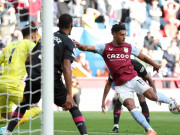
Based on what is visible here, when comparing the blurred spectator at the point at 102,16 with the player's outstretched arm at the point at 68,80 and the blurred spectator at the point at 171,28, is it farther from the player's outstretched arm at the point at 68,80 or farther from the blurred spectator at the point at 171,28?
the player's outstretched arm at the point at 68,80

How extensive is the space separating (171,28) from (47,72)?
1427 centimetres

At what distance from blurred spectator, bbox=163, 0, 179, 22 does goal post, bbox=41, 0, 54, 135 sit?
14.5 m

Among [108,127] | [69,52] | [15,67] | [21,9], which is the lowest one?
[108,127]

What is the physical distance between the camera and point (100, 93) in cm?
1442

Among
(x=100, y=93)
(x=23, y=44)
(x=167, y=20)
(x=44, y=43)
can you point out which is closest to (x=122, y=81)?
(x=23, y=44)

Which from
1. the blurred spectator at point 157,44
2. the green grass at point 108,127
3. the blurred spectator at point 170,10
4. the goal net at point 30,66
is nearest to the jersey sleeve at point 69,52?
the goal net at point 30,66

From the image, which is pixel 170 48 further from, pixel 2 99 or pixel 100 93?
pixel 2 99

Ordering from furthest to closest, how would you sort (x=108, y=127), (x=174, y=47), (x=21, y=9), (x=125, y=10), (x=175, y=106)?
(x=125, y=10) → (x=174, y=47) → (x=108, y=127) → (x=175, y=106) → (x=21, y=9)

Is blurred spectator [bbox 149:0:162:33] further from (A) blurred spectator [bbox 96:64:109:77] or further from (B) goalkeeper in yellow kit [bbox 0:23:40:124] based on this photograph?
(B) goalkeeper in yellow kit [bbox 0:23:40:124]

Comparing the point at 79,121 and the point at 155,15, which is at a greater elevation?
the point at 155,15

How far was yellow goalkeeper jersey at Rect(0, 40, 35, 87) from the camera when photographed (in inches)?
257

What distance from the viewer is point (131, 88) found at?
691cm

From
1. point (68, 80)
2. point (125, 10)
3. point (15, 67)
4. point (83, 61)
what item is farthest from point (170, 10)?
point (68, 80)

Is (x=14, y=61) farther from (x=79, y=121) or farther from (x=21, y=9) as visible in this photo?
(x=79, y=121)
